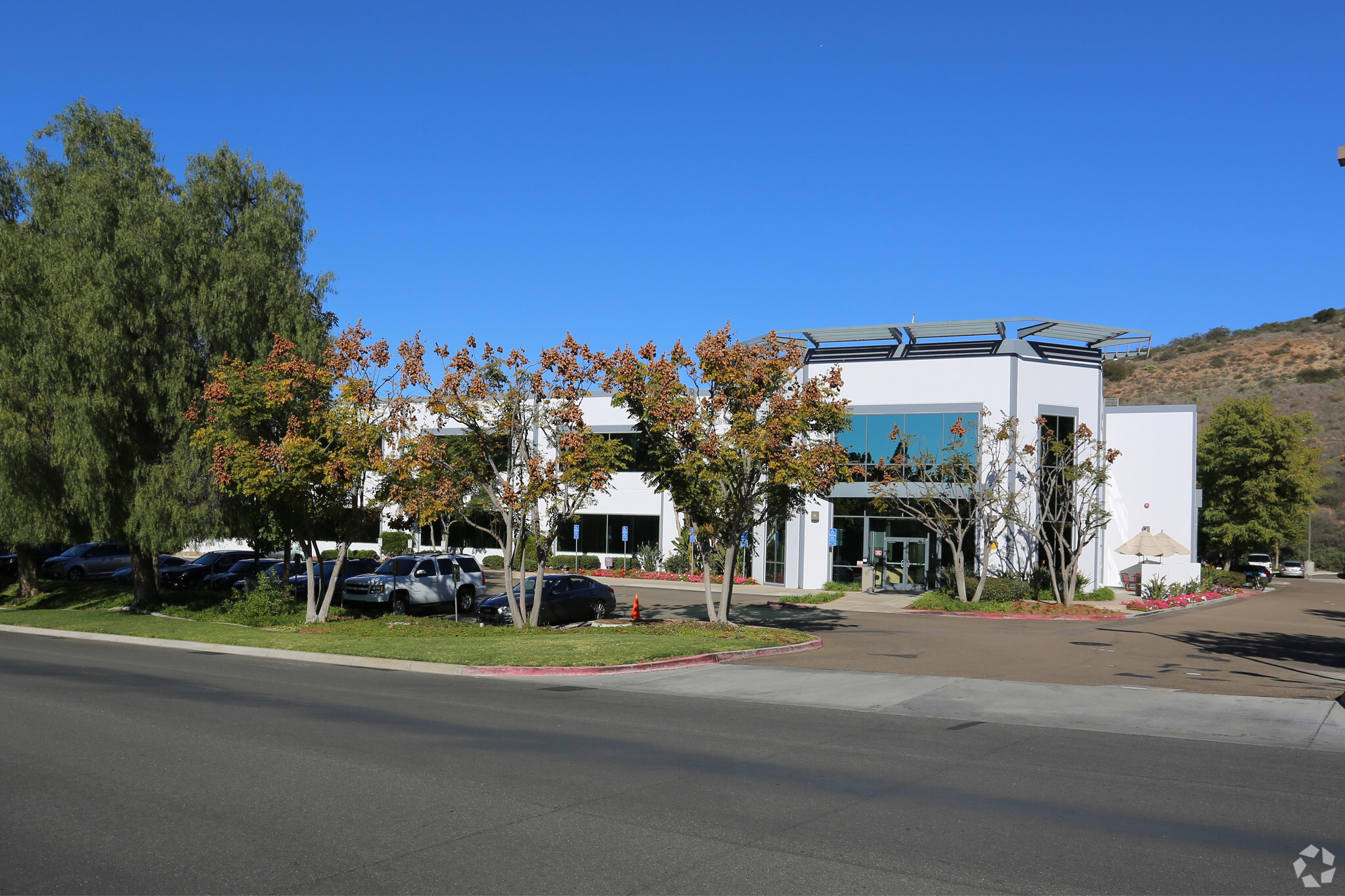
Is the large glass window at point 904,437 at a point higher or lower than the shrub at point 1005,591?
higher

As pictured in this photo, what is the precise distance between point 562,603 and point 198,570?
18158 mm

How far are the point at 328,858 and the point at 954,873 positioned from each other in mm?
3899

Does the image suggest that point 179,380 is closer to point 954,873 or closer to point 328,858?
point 328,858

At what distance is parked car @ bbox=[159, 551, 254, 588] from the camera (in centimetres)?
3600

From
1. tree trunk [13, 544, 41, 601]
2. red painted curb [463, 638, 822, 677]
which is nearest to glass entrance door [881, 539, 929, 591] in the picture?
red painted curb [463, 638, 822, 677]

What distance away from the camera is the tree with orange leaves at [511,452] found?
72.1 feet

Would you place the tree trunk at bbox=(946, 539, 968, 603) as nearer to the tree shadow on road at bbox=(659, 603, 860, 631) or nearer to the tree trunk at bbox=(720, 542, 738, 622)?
the tree shadow on road at bbox=(659, 603, 860, 631)

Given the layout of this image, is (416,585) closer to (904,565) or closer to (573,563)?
(904,565)

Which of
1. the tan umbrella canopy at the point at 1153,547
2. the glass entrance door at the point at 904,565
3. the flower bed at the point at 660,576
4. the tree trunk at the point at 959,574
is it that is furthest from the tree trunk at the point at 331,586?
the tan umbrella canopy at the point at 1153,547

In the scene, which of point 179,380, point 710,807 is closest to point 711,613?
point 179,380

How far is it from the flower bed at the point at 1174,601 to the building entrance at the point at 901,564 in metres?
7.56

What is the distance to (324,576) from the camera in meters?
32.9

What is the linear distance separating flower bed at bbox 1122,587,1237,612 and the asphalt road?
82.2 feet

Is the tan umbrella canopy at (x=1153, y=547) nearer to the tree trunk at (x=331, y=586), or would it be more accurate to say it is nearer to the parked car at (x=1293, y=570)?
the tree trunk at (x=331, y=586)
